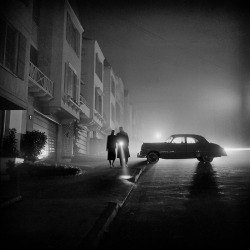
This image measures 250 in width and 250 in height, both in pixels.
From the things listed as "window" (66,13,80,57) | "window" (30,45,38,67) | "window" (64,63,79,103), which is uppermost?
"window" (66,13,80,57)

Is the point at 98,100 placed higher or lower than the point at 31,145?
higher

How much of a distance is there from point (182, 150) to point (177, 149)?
30 cm

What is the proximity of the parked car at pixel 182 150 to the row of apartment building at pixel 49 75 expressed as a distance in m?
5.73

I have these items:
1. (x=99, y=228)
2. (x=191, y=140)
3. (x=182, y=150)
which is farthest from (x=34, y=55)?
(x=99, y=228)

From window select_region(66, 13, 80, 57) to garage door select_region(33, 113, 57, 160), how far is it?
17.8 ft

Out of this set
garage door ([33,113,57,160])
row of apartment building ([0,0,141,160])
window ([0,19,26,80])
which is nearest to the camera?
window ([0,19,26,80])

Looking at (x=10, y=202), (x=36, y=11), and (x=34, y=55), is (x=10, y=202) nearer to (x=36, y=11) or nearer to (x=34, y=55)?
(x=34, y=55)

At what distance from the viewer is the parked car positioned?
18.0 m

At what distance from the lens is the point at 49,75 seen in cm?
1759

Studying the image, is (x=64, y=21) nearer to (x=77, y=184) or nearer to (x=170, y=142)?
(x=170, y=142)

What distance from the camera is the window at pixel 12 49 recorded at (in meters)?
11.0

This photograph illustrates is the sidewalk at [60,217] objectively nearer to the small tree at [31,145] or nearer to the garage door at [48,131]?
the small tree at [31,145]

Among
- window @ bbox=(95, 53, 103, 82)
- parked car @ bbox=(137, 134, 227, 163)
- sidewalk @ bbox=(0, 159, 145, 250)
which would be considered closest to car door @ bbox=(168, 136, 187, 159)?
parked car @ bbox=(137, 134, 227, 163)

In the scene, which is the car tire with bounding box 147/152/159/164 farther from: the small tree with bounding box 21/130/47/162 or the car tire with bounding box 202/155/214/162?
the small tree with bounding box 21/130/47/162
